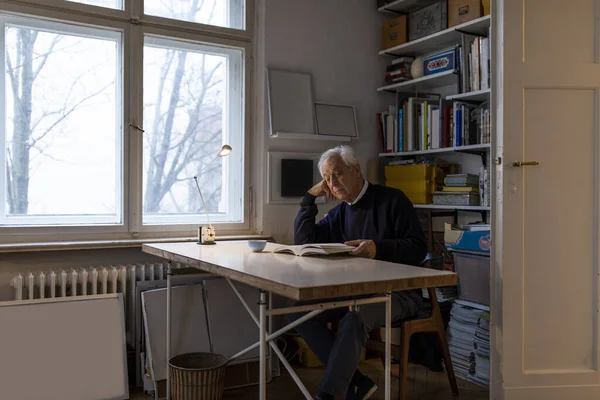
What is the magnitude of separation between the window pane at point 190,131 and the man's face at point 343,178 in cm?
105

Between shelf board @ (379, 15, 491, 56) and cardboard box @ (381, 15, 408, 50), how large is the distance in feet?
0.21

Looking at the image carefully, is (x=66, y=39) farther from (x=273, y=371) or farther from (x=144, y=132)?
(x=273, y=371)

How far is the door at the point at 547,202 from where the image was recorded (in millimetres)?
2822

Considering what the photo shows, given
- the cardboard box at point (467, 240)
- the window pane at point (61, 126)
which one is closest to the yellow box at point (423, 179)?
the cardboard box at point (467, 240)

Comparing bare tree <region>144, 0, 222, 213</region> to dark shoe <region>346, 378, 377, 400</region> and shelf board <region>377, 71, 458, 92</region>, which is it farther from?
dark shoe <region>346, 378, 377, 400</region>

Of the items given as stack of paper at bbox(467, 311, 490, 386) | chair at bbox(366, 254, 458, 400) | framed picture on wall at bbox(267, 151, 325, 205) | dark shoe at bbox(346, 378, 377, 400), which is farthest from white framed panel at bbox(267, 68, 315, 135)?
dark shoe at bbox(346, 378, 377, 400)

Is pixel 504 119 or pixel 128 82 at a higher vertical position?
pixel 128 82

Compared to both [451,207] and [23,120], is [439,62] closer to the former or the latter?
[451,207]

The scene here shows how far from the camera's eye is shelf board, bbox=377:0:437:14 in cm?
409

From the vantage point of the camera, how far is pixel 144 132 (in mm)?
3590

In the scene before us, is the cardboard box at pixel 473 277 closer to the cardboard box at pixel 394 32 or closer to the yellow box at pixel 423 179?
the yellow box at pixel 423 179

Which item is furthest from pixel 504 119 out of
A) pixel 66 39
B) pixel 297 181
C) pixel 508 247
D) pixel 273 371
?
pixel 66 39

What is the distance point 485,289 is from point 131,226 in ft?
6.93

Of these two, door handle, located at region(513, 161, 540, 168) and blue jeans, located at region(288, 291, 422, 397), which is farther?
door handle, located at region(513, 161, 540, 168)
